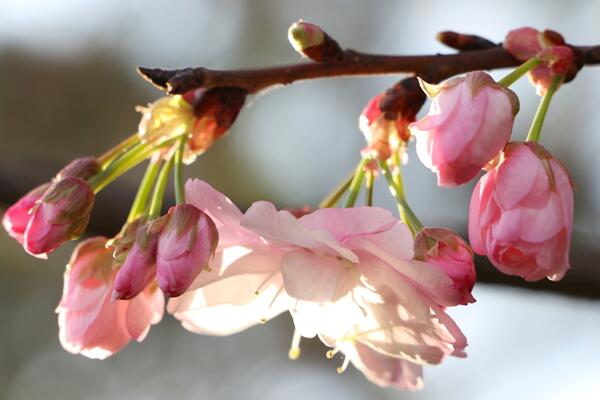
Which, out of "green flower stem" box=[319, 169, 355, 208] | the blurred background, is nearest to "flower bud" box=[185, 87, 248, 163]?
"green flower stem" box=[319, 169, 355, 208]

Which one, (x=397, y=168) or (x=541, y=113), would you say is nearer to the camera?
(x=541, y=113)

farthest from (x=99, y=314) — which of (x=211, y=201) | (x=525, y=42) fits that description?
(x=525, y=42)

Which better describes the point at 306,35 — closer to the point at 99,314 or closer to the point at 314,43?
the point at 314,43

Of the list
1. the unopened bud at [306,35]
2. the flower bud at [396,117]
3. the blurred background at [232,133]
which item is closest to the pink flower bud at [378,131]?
the flower bud at [396,117]

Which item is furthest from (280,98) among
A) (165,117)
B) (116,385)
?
(165,117)

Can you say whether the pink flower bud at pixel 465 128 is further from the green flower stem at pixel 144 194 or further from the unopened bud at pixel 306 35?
the green flower stem at pixel 144 194

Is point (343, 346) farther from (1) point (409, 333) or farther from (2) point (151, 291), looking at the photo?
(2) point (151, 291)
